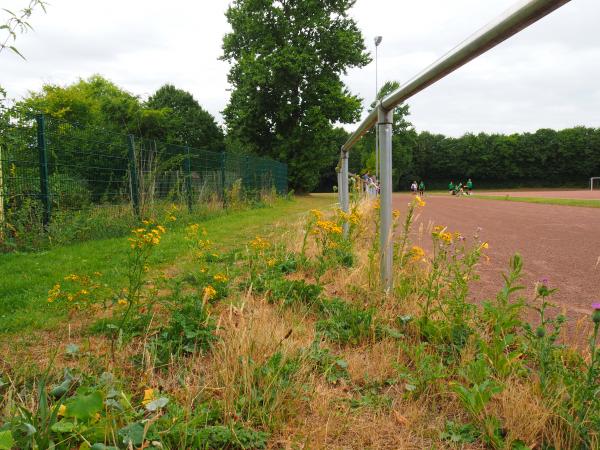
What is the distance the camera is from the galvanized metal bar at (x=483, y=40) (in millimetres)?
1316

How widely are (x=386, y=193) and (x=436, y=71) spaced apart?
3.11 ft

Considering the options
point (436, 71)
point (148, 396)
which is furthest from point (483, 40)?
point (148, 396)

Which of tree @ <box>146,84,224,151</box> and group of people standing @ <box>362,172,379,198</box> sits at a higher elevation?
tree @ <box>146,84,224,151</box>

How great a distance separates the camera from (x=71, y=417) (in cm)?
135

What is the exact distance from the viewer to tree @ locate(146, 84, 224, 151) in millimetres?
40219

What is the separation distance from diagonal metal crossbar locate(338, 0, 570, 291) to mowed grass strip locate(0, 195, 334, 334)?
6.04 ft

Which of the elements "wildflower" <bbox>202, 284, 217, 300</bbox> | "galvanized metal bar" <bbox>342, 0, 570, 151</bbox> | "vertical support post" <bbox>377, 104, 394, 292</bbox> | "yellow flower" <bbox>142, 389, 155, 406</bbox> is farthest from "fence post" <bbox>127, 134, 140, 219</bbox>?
"yellow flower" <bbox>142, 389, 155, 406</bbox>

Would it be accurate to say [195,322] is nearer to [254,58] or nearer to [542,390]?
[542,390]

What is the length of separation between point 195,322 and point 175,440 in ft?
2.74

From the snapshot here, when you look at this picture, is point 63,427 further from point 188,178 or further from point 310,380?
point 188,178

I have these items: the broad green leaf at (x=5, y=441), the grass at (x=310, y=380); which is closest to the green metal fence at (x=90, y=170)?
the grass at (x=310, y=380)

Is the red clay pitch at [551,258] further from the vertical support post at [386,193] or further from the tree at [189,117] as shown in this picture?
the tree at [189,117]

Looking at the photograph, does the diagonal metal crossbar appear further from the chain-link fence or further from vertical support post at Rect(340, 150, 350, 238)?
the chain-link fence

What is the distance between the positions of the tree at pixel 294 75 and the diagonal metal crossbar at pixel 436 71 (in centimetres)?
2121
